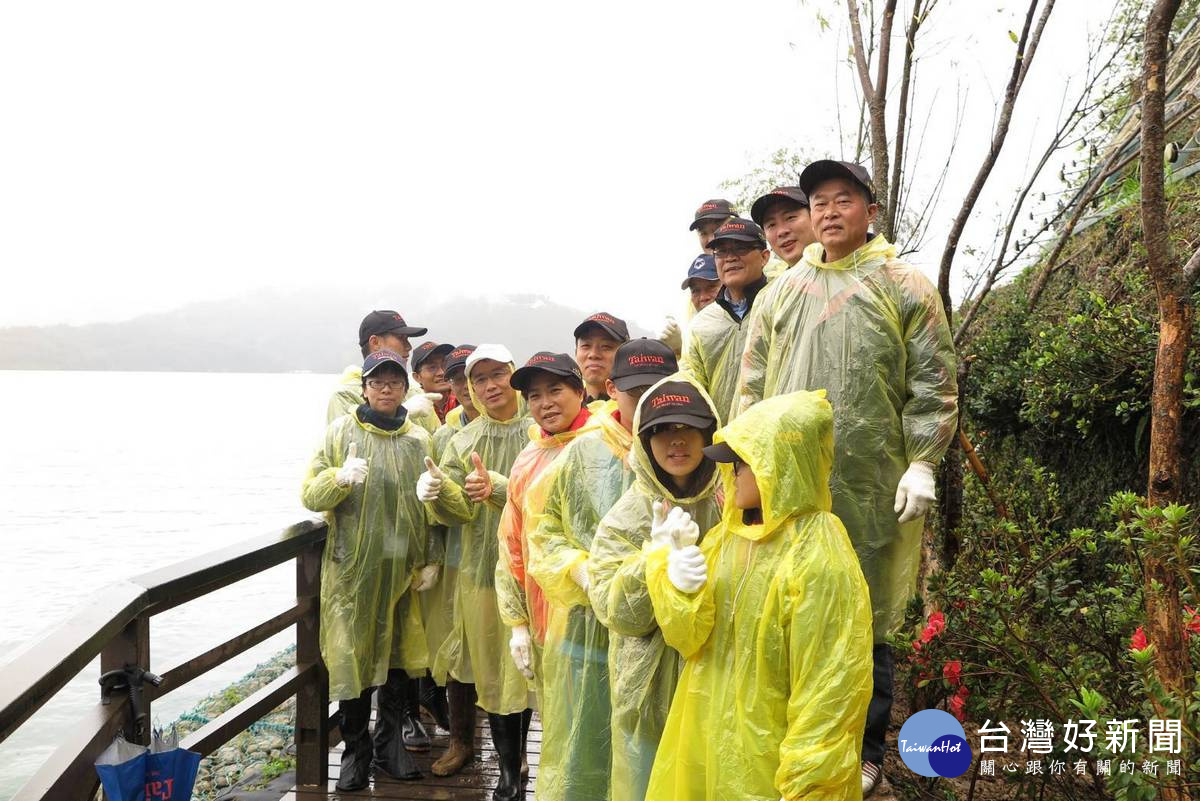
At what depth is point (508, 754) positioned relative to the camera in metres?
3.55

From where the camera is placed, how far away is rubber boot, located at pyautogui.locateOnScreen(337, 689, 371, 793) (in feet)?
12.2

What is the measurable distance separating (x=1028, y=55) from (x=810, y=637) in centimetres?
333

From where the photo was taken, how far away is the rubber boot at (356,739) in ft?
12.2

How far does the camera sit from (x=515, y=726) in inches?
141

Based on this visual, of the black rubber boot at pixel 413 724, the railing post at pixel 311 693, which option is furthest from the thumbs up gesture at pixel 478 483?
the black rubber boot at pixel 413 724

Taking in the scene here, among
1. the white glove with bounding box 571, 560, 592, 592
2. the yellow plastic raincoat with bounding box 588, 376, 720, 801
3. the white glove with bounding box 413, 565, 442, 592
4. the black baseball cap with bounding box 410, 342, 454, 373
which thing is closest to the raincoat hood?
the yellow plastic raincoat with bounding box 588, 376, 720, 801

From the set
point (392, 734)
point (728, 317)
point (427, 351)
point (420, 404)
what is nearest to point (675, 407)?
point (728, 317)

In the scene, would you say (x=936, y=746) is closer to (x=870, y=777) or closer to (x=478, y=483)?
(x=870, y=777)

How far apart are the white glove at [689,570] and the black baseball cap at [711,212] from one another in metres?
2.65

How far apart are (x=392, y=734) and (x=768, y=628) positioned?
8.84ft

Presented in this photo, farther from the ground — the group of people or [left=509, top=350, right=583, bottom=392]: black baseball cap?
[left=509, top=350, right=583, bottom=392]: black baseball cap

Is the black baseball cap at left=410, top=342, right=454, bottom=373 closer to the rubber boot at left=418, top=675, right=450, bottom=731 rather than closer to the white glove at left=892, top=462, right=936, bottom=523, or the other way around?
the rubber boot at left=418, top=675, right=450, bottom=731

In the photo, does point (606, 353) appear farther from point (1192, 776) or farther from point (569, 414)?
point (1192, 776)

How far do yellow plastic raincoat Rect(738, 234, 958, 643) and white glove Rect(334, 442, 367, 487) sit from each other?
6.26ft
